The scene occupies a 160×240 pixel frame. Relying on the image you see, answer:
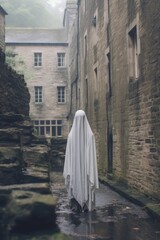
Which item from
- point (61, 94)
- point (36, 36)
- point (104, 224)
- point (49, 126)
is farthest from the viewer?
point (36, 36)

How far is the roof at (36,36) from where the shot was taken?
120 ft

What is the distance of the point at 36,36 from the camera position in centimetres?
3841

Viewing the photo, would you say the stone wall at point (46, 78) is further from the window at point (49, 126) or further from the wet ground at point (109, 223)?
the wet ground at point (109, 223)

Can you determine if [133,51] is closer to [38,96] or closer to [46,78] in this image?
[38,96]

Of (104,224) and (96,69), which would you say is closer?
(104,224)

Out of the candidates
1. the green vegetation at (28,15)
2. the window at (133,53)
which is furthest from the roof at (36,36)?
the window at (133,53)

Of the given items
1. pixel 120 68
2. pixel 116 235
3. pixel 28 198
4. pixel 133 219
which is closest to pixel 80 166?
pixel 133 219

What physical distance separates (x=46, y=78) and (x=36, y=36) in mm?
5347

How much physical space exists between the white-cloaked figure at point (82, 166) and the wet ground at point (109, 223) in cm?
37

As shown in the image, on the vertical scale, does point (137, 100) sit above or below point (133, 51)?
below

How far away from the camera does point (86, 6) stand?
21359 millimetres

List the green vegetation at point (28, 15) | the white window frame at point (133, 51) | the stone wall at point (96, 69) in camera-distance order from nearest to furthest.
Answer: the white window frame at point (133, 51)
the stone wall at point (96, 69)
the green vegetation at point (28, 15)

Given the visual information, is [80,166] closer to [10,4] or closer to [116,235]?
[116,235]

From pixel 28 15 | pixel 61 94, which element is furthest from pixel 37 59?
pixel 28 15
